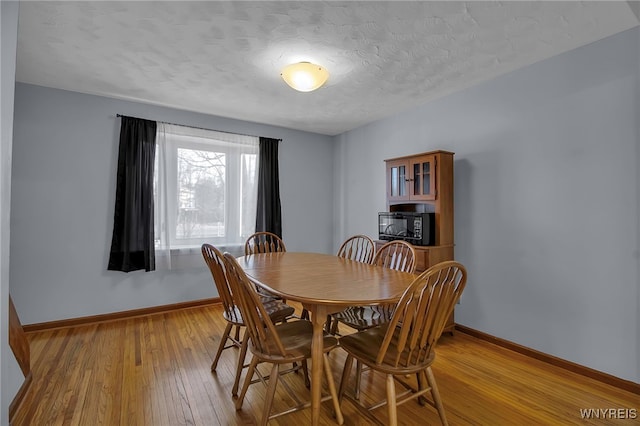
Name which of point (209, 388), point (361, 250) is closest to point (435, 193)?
point (361, 250)

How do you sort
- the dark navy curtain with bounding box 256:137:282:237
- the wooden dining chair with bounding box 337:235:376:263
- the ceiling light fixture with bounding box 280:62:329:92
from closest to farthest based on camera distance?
the ceiling light fixture with bounding box 280:62:329:92 → the wooden dining chair with bounding box 337:235:376:263 → the dark navy curtain with bounding box 256:137:282:237

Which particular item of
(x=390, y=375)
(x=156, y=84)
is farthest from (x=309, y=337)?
(x=156, y=84)

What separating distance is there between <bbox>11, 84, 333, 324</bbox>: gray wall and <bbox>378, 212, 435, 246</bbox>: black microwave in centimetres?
252

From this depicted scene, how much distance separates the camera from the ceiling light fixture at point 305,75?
233 centimetres

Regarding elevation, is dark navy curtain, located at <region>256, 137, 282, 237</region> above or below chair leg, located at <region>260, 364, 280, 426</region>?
above

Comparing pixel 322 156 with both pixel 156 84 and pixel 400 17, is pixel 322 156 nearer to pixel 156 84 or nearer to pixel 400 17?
pixel 156 84

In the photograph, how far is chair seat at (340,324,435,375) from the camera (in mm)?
1438

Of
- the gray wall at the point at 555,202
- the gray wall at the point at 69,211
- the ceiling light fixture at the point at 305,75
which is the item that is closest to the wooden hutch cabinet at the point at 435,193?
the gray wall at the point at 555,202

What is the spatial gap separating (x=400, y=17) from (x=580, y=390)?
9.05 ft

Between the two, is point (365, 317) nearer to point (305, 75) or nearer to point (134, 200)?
point (305, 75)

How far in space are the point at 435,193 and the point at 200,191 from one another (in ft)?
9.17

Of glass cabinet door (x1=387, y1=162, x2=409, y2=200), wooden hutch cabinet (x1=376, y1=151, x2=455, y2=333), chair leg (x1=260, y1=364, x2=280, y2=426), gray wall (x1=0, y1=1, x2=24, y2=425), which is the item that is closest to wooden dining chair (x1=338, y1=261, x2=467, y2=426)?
chair leg (x1=260, y1=364, x2=280, y2=426)

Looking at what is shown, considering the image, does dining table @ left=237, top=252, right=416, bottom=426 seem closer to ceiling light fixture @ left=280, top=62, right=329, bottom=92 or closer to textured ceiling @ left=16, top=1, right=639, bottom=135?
ceiling light fixture @ left=280, top=62, right=329, bottom=92

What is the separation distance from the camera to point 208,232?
3916 millimetres
